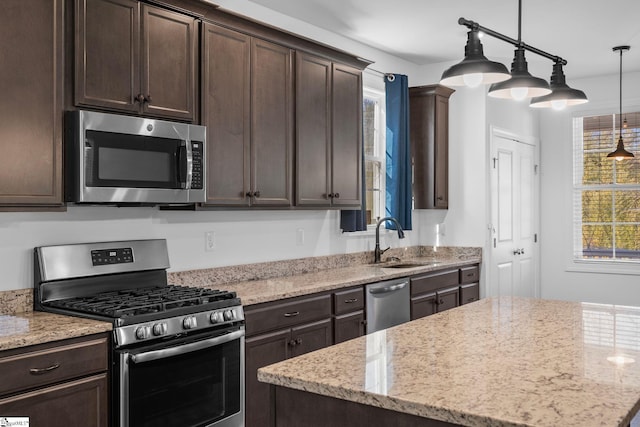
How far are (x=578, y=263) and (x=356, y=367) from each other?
18.4 feet

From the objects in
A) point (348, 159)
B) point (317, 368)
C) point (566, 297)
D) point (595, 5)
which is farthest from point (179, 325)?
point (566, 297)

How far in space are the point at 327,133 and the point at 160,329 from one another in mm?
2063

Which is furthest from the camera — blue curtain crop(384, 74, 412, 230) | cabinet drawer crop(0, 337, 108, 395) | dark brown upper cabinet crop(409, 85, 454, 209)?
dark brown upper cabinet crop(409, 85, 454, 209)

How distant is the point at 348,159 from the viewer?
4.44 m

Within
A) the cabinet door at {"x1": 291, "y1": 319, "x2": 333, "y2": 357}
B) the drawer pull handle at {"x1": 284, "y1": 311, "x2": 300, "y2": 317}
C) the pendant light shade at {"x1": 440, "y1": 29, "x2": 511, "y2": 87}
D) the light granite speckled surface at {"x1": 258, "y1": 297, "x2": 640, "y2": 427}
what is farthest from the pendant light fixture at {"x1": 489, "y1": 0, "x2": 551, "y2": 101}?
the cabinet door at {"x1": 291, "y1": 319, "x2": 333, "y2": 357}

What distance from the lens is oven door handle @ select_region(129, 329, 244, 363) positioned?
2.52 meters

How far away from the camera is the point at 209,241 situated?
3.77 metres

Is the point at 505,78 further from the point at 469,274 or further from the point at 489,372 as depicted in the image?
the point at 469,274

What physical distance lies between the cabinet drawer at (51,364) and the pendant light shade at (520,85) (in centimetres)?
191

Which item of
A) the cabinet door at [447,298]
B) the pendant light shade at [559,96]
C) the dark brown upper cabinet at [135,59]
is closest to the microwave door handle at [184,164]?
the dark brown upper cabinet at [135,59]

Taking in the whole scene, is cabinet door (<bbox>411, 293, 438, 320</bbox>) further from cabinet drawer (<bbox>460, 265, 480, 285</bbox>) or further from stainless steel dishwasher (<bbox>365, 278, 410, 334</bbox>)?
cabinet drawer (<bbox>460, 265, 480, 285</bbox>)

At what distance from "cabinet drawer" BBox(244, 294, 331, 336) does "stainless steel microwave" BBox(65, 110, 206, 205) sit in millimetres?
682

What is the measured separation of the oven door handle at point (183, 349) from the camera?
252 centimetres

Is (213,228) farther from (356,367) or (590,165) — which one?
(590,165)
